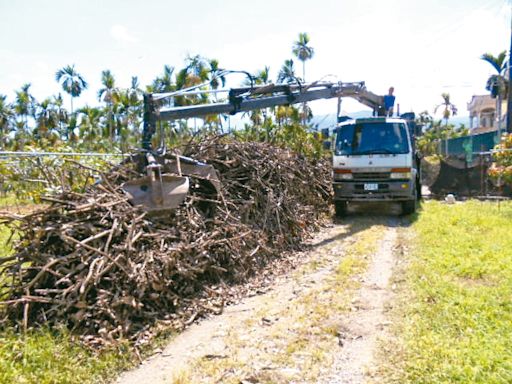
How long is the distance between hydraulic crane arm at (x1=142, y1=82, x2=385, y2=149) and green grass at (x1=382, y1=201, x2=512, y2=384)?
14.1 ft

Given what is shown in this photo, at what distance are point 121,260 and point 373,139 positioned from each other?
823 cm

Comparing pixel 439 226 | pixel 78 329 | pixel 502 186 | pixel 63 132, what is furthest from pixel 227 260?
pixel 63 132

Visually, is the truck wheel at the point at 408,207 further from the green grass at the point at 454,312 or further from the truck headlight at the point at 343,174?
the green grass at the point at 454,312

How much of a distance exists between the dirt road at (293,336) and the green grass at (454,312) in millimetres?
270

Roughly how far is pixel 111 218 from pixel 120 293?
3.36ft

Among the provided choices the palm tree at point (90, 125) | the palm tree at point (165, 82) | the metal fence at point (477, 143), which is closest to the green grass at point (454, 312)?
the metal fence at point (477, 143)

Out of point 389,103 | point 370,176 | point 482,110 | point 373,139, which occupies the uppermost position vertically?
point 482,110

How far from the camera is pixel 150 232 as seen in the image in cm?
532

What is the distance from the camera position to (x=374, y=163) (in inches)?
431

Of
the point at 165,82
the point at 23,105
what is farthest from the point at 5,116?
the point at 165,82

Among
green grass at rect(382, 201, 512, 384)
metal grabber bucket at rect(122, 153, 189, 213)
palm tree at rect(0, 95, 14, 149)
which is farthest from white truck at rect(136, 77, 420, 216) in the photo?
palm tree at rect(0, 95, 14, 149)

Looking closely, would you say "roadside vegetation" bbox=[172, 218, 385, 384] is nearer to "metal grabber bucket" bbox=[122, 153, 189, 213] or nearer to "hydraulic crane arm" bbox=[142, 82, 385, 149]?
"metal grabber bucket" bbox=[122, 153, 189, 213]

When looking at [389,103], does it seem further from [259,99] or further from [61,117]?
[61,117]

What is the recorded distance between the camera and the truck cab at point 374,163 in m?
10.9
